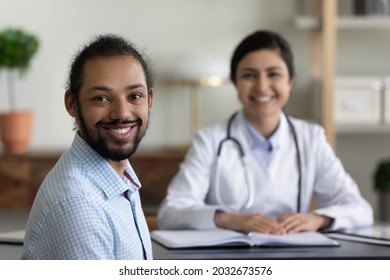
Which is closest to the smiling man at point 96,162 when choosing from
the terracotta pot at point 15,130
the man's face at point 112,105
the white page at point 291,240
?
the man's face at point 112,105

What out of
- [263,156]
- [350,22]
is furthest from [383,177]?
[263,156]

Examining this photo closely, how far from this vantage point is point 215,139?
154 centimetres

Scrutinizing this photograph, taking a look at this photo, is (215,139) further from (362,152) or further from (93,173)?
(362,152)

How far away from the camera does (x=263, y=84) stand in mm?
1525

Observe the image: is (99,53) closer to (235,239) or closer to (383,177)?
(235,239)

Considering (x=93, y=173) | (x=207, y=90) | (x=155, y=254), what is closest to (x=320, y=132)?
(x=155, y=254)

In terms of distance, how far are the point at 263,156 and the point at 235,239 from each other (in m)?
0.43

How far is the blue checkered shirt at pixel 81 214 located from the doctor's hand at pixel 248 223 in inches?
17.9

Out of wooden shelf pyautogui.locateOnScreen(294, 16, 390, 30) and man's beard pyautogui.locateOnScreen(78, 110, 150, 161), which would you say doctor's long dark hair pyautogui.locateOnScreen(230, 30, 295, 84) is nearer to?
man's beard pyautogui.locateOnScreen(78, 110, 150, 161)

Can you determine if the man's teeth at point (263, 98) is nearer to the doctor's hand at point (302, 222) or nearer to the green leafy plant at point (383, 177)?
the doctor's hand at point (302, 222)

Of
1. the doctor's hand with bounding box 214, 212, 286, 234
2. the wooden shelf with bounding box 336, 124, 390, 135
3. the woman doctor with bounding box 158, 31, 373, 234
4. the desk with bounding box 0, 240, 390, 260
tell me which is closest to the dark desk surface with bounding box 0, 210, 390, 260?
the desk with bounding box 0, 240, 390, 260

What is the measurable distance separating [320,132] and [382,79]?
3.04ft

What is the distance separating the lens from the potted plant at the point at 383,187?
8.04 ft

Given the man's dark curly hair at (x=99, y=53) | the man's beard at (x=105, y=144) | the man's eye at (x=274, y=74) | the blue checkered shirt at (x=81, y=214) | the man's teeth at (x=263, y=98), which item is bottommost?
the blue checkered shirt at (x=81, y=214)
